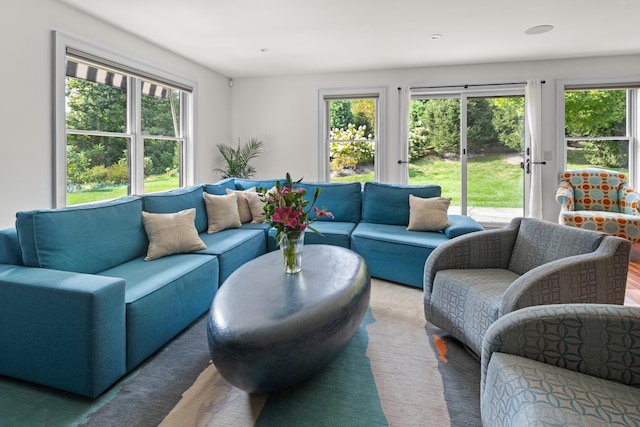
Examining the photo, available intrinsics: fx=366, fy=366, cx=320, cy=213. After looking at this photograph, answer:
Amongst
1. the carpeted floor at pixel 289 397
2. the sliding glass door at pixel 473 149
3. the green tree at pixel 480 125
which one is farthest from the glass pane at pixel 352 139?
the carpeted floor at pixel 289 397

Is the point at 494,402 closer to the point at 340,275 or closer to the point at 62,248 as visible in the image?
the point at 340,275

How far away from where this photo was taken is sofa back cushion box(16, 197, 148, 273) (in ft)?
6.48

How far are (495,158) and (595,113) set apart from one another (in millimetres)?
1389

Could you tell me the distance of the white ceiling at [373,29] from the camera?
10.6 feet

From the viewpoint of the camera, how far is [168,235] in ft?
8.80

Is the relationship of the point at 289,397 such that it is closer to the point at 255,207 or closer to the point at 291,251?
the point at 291,251

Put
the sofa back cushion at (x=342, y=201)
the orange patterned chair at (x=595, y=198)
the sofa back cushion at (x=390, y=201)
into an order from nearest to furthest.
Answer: the sofa back cushion at (x=390, y=201), the sofa back cushion at (x=342, y=201), the orange patterned chair at (x=595, y=198)

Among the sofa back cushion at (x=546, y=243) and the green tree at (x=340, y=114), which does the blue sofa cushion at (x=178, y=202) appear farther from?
the green tree at (x=340, y=114)

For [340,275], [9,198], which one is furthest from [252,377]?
[9,198]

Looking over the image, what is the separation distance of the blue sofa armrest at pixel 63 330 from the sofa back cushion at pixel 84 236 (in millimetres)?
233

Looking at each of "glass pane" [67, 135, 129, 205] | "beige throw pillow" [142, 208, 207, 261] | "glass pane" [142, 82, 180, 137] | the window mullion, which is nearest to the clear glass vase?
"beige throw pillow" [142, 208, 207, 261]

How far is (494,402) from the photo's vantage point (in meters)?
1.20

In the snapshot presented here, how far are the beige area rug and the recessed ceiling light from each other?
11.1ft

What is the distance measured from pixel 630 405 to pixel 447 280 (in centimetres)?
112
